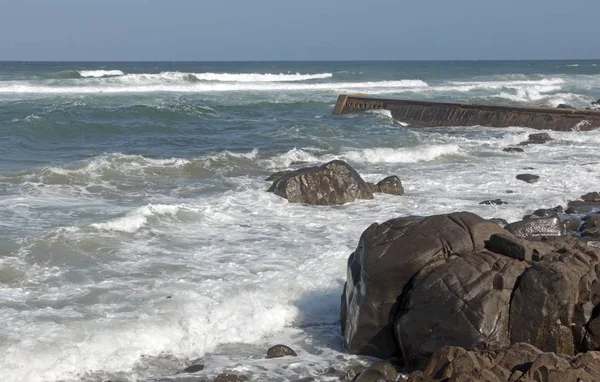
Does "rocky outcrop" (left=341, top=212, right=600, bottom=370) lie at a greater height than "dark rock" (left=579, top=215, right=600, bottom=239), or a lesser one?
greater

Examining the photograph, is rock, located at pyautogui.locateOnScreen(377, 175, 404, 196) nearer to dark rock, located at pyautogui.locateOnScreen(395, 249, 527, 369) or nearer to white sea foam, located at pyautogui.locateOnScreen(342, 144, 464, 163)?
white sea foam, located at pyautogui.locateOnScreen(342, 144, 464, 163)

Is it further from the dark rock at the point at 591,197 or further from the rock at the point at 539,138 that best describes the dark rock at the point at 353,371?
the rock at the point at 539,138

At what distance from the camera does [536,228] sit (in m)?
8.54

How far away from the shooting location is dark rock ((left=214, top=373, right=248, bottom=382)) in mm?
6355

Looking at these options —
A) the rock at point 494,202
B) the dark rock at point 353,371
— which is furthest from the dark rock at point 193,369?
the rock at point 494,202

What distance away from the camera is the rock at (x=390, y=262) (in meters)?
6.65

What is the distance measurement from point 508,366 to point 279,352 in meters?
2.45

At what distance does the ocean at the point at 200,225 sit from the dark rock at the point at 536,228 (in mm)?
2006

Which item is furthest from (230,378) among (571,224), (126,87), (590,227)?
(126,87)

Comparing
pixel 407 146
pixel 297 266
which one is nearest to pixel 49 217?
pixel 297 266

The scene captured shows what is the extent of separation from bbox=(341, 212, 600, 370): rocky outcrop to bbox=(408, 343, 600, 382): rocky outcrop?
0.64 meters

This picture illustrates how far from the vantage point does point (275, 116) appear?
29219 mm

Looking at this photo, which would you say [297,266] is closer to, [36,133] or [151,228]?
[151,228]

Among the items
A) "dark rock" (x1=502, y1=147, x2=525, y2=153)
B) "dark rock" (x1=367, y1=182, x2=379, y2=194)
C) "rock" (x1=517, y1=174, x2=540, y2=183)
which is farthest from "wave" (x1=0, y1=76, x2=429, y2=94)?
"rock" (x1=517, y1=174, x2=540, y2=183)
